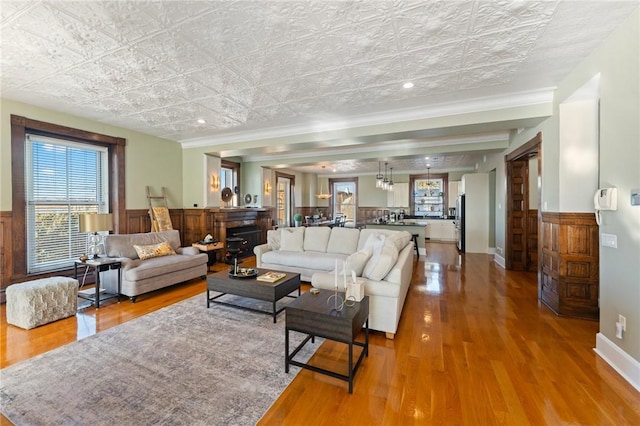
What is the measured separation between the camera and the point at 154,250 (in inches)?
179

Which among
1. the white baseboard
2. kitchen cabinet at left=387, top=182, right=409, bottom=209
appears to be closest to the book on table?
the white baseboard

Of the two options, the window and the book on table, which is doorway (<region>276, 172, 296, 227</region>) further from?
the book on table

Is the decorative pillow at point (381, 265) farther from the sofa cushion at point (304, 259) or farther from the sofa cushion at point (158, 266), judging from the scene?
the sofa cushion at point (158, 266)

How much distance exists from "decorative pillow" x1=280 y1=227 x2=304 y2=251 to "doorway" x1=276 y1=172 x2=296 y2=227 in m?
4.54

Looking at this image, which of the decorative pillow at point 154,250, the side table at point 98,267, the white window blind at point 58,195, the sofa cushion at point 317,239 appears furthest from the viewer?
the sofa cushion at point 317,239

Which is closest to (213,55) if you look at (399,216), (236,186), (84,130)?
(84,130)

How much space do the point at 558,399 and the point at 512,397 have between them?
0.32m

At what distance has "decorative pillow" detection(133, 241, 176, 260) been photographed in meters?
4.40

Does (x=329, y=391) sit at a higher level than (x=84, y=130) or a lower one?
lower

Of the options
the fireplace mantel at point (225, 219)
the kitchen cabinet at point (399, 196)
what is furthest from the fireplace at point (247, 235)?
the kitchen cabinet at point (399, 196)

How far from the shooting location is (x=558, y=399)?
1.95 meters

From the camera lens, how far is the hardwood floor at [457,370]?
1.81 meters

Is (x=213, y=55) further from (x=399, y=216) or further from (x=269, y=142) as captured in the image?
(x=399, y=216)

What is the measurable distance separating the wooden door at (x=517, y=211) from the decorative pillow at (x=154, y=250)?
6652 mm
